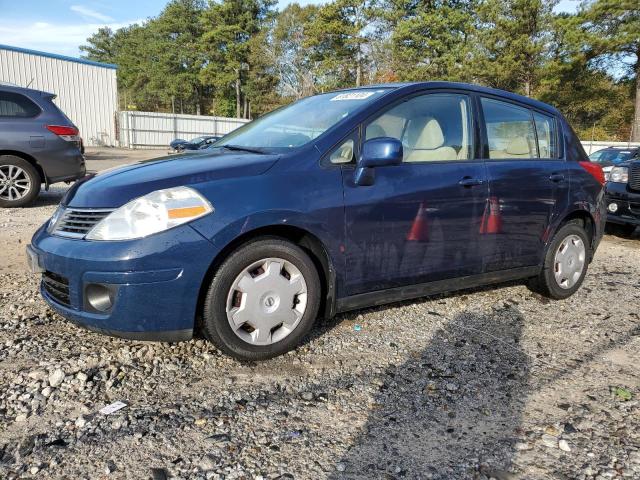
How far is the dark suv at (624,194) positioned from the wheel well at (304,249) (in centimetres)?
591

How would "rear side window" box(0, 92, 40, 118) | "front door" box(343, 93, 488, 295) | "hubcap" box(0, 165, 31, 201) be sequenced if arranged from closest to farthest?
"front door" box(343, 93, 488, 295), "rear side window" box(0, 92, 40, 118), "hubcap" box(0, 165, 31, 201)

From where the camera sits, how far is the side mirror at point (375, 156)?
287 cm

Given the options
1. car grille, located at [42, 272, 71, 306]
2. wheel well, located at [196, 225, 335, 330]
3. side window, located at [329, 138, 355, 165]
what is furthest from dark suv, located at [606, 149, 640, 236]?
car grille, located at [42, 272, 71, 306]

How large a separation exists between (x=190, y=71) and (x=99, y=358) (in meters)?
59.8

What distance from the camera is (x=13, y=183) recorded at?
7188mm

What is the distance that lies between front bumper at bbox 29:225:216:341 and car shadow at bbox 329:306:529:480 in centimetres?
110

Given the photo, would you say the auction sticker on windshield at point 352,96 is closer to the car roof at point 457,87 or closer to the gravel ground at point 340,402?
the car roof at point 457,87

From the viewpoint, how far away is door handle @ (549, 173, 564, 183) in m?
3.91

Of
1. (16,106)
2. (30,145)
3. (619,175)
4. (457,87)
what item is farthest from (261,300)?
(619,175)

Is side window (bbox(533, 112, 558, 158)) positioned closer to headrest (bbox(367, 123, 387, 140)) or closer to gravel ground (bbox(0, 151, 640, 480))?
gravel ground (bbox(0, 151, 640, 480))

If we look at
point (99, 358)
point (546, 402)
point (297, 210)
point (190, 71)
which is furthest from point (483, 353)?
point (190, 71)

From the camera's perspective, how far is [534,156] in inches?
155

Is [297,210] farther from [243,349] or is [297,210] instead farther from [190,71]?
[190,71]

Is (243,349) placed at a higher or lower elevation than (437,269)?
lower
